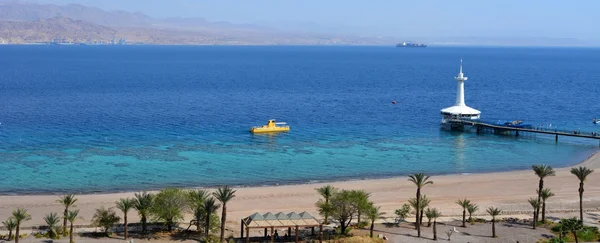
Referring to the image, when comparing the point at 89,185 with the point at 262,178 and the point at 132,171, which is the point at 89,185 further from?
the point at 262,178

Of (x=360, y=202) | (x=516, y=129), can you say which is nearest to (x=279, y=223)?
(x=360, y=202)

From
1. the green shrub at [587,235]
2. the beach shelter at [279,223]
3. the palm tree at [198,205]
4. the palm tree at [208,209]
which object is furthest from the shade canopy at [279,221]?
the green shrub at [587,235]

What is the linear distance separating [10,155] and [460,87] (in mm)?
53283

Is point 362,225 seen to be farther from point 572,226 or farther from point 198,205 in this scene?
point 572,226

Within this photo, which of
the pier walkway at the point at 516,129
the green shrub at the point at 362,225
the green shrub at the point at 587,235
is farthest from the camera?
the pier walkway at the point at 516,129

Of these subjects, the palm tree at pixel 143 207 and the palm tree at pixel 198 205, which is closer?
the palm tree at pixel 198 205

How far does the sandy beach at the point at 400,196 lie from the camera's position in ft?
155

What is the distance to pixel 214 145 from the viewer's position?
72188mm

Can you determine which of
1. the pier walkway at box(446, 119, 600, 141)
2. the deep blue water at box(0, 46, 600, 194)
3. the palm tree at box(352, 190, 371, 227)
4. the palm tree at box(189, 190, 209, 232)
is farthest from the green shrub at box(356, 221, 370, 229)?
the pier walkway at box(446, 119, 600, 141)

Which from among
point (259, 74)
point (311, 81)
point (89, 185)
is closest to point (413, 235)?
point (89, 185)

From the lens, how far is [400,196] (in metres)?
51.9

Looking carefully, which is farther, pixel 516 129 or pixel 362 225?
pixel 516 129

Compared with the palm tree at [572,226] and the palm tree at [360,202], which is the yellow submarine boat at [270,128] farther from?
the palm tree at [572,226]

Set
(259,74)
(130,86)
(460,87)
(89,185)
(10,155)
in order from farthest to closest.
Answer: (259,74)
(130,86)
(460,87)
(10,155)
(89,185)
